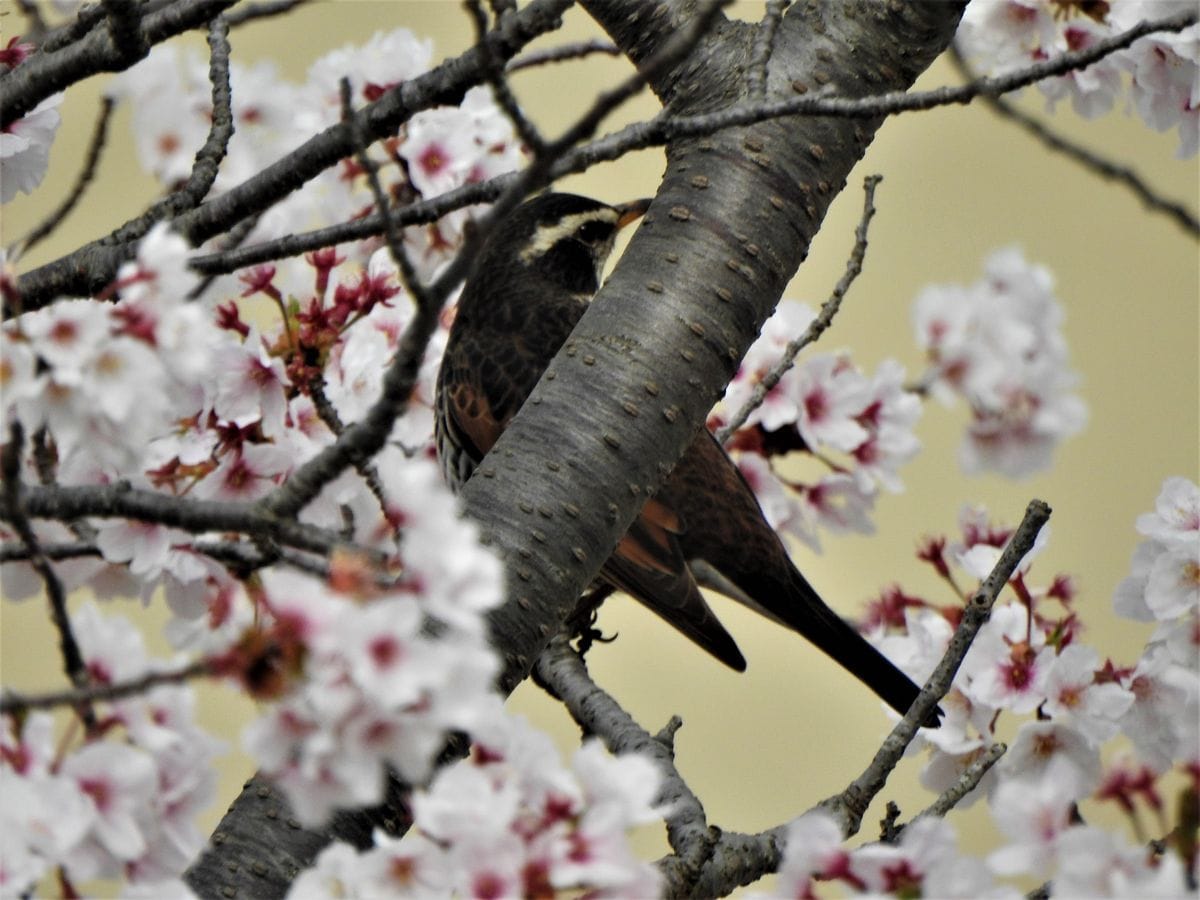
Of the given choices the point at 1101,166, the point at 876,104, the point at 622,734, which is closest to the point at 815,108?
the point at 876,104

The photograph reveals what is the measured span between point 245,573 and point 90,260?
42cm

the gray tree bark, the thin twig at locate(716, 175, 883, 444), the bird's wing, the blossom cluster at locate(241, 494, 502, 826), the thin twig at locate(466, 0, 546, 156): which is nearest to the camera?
the blossom cluster at locate(241, 494, 502, 826)

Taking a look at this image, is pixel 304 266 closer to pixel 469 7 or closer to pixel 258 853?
pixel 258 853

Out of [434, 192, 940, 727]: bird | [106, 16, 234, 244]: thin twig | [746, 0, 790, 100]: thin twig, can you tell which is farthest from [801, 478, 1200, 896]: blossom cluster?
[106, 16, 234, 244]: thin twig

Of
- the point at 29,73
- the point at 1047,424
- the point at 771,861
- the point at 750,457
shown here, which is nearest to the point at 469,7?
the point at 1047,424

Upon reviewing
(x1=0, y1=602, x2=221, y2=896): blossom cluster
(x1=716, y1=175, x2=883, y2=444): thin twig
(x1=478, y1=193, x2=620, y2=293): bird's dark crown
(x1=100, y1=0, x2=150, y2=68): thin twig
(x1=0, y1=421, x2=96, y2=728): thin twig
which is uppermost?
(x1=478, y1=193, x2=620, y2=293): bird's dark crown

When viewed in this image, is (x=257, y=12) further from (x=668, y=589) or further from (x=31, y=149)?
(x=668, y=589)

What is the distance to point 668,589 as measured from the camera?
3.01 meters

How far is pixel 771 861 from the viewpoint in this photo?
6.28 feet

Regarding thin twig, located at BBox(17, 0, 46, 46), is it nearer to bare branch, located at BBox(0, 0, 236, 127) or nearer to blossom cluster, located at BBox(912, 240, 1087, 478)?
bare branch, located at BBox(0, 0, 236, 127)

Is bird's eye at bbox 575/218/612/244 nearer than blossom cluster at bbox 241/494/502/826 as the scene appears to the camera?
No

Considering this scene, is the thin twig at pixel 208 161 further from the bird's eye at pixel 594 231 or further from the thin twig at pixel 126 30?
the bird's eye at pixel 594 231

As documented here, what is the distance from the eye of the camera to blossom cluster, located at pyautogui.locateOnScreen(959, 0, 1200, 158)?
2098 mm

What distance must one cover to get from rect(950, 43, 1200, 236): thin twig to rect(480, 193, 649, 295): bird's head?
87.8 inches
